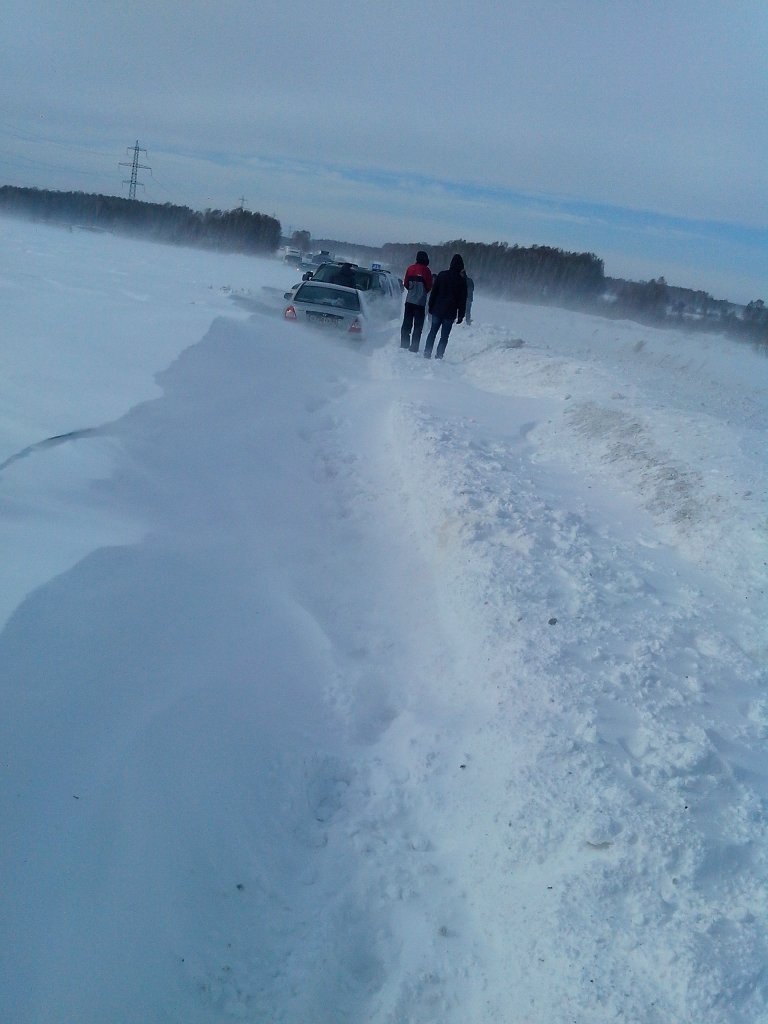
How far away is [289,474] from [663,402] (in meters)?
5.45

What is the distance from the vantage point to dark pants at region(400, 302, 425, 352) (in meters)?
14.0

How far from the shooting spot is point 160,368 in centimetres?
891

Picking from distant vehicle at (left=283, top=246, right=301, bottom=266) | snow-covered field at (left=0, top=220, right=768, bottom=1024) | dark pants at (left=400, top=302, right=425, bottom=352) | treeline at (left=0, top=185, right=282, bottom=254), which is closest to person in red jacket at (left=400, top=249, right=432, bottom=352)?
dark pants at (left=400, top=302, right=425, bottom=352)

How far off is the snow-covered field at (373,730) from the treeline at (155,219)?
256 feet

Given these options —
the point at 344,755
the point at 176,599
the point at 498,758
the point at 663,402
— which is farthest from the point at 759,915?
the point at 663,402

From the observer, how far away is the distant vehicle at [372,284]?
1853 cm

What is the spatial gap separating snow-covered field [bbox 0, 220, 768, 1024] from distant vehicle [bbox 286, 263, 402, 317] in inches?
470

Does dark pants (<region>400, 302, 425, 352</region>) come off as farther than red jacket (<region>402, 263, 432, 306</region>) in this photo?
Yes

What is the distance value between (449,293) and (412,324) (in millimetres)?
1736

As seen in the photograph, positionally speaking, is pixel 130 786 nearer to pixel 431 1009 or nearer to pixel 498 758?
pixel 431 1009

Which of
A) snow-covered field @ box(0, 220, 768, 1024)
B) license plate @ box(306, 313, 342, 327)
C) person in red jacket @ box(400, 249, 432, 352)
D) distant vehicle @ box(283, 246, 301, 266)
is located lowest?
snow-covered field @ box(0, 220, 768, 1024)

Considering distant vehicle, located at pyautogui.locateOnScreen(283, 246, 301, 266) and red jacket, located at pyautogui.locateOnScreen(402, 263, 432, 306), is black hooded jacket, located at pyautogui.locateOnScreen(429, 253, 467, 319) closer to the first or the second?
red jacket, located at pyautogui.locateOnScreen(402, 263, 432, 306)

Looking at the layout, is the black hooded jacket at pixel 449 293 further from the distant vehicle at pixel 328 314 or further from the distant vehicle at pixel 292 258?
the distant vehicle at pixel 292 258

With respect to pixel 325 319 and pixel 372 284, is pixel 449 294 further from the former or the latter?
pixel 372 284
